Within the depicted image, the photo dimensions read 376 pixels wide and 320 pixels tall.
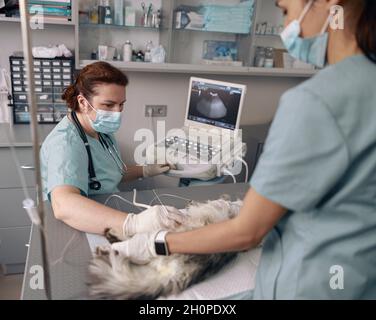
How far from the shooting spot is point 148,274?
0.96m

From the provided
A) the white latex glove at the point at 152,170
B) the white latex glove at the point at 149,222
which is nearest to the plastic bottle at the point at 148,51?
the white latex glove at the point at 152,170

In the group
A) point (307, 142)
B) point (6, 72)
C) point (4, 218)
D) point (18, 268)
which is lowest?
point (18, 268)

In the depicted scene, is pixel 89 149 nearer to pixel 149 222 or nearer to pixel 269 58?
pixel 149 222

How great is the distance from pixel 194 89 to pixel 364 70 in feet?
5.27

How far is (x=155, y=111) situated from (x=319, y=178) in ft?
6.88

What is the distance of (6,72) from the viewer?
224cm

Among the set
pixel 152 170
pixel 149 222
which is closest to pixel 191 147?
pixel 152 170

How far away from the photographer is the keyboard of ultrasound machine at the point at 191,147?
2.03 meters

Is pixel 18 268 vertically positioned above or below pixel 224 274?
below

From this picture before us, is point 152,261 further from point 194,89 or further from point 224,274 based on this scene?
point 194,89

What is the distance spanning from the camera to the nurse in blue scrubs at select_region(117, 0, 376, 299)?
2.13ft

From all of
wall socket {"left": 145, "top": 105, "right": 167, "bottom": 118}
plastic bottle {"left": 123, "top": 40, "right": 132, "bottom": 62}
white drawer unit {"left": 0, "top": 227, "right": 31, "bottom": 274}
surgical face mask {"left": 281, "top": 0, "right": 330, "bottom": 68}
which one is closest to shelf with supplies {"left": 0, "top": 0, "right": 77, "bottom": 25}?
plastic bottle {"left": 123, "top": 40, "right": 132, "bottom": 62}
